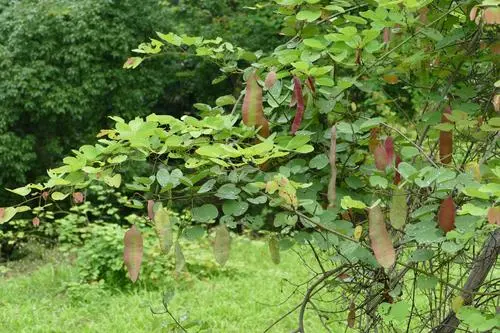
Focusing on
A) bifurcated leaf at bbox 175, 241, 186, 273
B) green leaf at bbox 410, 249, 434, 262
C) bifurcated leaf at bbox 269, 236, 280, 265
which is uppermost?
green leaf at bbox 410, 249, 434, 262

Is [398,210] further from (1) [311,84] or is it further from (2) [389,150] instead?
(1) [311,84]

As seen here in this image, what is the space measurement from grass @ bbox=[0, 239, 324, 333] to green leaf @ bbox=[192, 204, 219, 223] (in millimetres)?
2445

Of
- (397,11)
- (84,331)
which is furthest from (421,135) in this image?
(84,331)

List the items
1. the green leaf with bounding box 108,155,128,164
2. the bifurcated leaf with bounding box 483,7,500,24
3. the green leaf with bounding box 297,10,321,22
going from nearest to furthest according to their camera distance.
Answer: the bifurcated leaf with bounding box 483,7,500,24 < the green leaf with bounding box 108,155,128,164 < the green leaf with bounding box 297,10,321,22

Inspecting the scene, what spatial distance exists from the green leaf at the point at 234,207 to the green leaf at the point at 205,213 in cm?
2

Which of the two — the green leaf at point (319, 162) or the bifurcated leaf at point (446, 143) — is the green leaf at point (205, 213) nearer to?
the green leaf at point (319, 162)

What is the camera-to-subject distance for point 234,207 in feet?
4.02

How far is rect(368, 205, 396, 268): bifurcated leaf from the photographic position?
107 cm

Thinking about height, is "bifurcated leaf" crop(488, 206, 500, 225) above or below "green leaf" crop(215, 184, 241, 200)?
above

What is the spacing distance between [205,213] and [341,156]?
41 cm

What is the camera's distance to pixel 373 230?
1.07 m

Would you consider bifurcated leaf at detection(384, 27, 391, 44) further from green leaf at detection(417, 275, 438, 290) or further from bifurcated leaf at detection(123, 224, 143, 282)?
bifurcated leaf at detection(123, 224, 143, 282)

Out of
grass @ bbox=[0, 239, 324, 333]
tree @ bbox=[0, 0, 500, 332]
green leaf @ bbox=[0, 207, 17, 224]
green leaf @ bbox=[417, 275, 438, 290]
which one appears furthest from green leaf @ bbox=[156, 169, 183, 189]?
grass @ bbox=[0, 239, 324, 333]

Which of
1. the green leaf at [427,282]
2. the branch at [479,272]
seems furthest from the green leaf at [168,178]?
the branch at [479,272]
